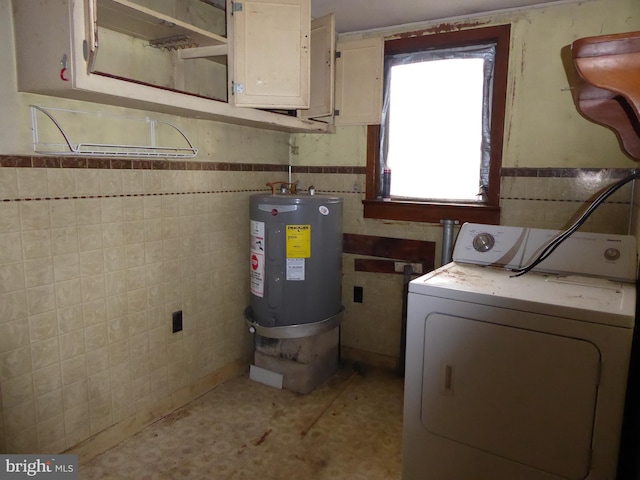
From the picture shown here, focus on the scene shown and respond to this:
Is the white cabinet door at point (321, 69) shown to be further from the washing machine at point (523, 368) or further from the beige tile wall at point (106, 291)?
the washing machine at point (523, 368)

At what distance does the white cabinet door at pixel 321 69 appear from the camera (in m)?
2.59

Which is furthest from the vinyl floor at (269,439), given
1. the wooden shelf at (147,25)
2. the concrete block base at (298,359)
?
the wooden shelf at (147,25)

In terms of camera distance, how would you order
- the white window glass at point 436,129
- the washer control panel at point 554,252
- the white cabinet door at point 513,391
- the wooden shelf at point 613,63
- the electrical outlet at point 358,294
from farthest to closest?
the electrical outlet at point 358,294 → the white window glass at point 436,129 → the washer control panel at point 554,252 → the white cabinet door at point 513,391 → the wooden shelf at point 613,63

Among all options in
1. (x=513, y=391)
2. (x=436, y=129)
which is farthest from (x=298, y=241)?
(x=513, y=391)

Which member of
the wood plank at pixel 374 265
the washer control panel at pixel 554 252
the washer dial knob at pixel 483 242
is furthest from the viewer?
the wood plank at pixel 374 265

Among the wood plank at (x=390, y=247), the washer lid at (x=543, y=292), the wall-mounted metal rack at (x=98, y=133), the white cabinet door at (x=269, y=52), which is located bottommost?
the wood plank at (x=390, y=247)

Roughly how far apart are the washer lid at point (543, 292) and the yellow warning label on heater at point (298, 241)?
3.16 feet

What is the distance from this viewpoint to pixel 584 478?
4.53ft

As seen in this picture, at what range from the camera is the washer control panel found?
68.8 inches

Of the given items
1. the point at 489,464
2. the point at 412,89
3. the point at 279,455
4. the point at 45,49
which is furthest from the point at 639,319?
the point at 45,49

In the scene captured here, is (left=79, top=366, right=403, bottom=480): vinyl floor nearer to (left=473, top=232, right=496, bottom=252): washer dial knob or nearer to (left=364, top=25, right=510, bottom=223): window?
(left=473, top=232, right=496, bottom=252): washer dial knob

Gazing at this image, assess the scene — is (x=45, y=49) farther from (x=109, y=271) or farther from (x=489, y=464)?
(x=489, y=464)

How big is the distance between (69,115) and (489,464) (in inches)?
83.9

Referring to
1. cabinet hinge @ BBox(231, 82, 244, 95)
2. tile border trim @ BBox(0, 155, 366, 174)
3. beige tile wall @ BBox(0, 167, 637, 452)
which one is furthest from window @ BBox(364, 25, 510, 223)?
cabinet hinge @ BBox(231, 82, 244, 95)
